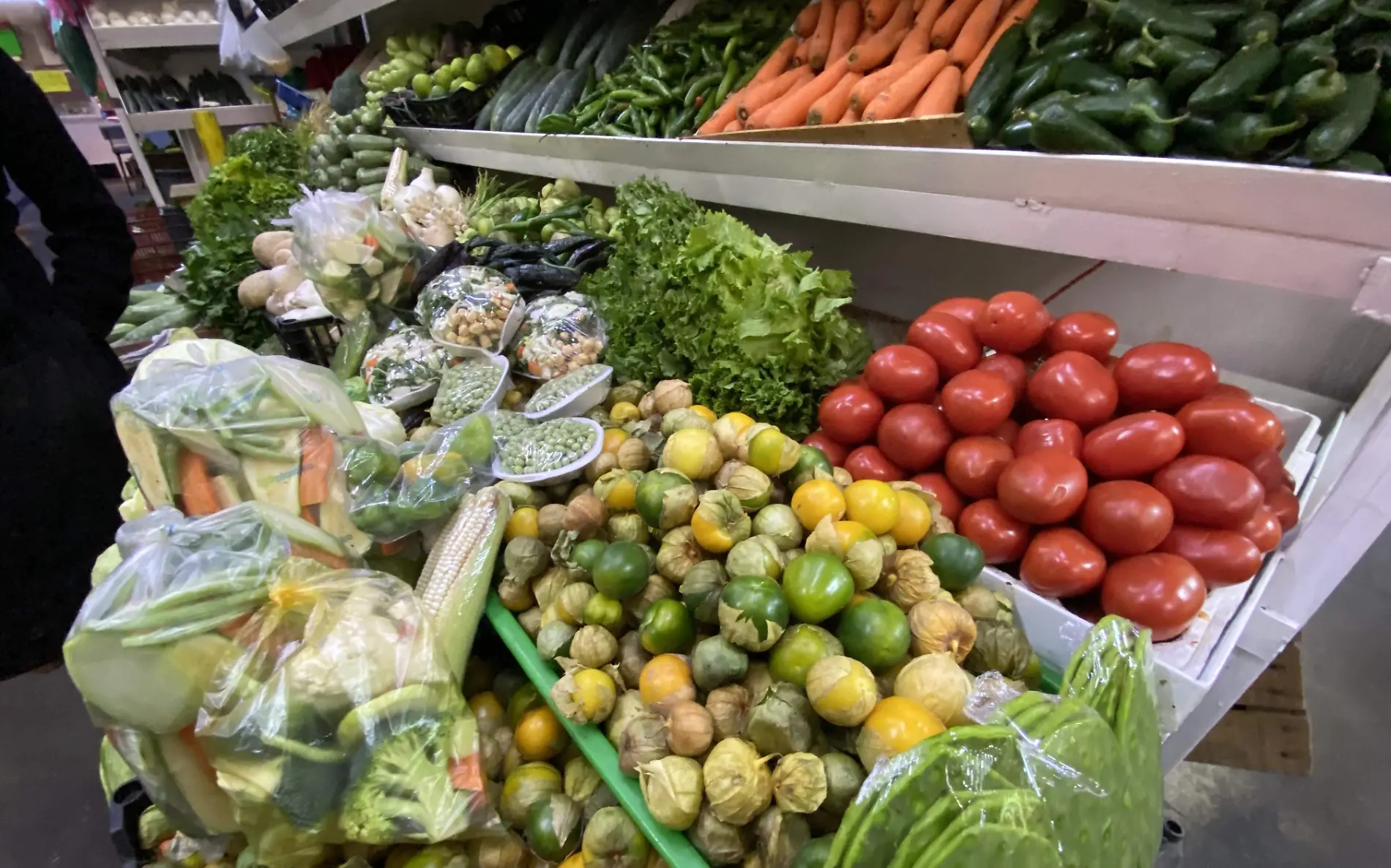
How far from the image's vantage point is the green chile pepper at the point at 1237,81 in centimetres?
117

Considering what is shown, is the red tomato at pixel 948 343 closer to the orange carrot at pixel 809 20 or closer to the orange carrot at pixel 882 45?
the orange carrot at pixel 882 45

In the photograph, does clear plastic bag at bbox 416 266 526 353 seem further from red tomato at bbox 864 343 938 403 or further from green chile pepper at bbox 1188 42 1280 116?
green chile pepper at bbox 1188 42 1280 116

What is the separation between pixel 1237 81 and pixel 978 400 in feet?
2.28

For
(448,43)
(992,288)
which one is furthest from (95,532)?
(448,43)

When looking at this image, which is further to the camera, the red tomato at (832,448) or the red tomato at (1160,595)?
the red tomato at (832,448)

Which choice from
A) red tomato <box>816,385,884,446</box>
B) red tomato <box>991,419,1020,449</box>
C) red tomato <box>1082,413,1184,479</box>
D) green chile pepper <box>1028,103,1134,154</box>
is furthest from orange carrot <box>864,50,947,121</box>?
red tomato <box>1082,413,1184,479</box>

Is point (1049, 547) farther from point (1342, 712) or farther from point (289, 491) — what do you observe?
point (1342, 712)

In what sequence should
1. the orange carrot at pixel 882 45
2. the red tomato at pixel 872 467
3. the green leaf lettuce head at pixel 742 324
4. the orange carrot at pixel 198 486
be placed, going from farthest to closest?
the orange carrot at pixel 882 45 < the green leaf lettuce head at pixel 742 324 < the red tomato at pixel 872 467 < the orange carrot at pixel 198 486

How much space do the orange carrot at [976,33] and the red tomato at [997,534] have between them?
120 cm

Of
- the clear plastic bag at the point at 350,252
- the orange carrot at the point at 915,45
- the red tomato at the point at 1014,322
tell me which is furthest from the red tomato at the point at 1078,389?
the clear plastic bag at the point at 350,252

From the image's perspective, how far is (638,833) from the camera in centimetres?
99

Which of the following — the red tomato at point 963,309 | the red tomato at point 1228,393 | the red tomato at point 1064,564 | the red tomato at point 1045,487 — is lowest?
the red tomato at point 1064,564

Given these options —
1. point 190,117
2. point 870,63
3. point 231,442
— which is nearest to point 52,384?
point 231,442

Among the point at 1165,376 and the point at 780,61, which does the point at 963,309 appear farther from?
the point at 780,61
